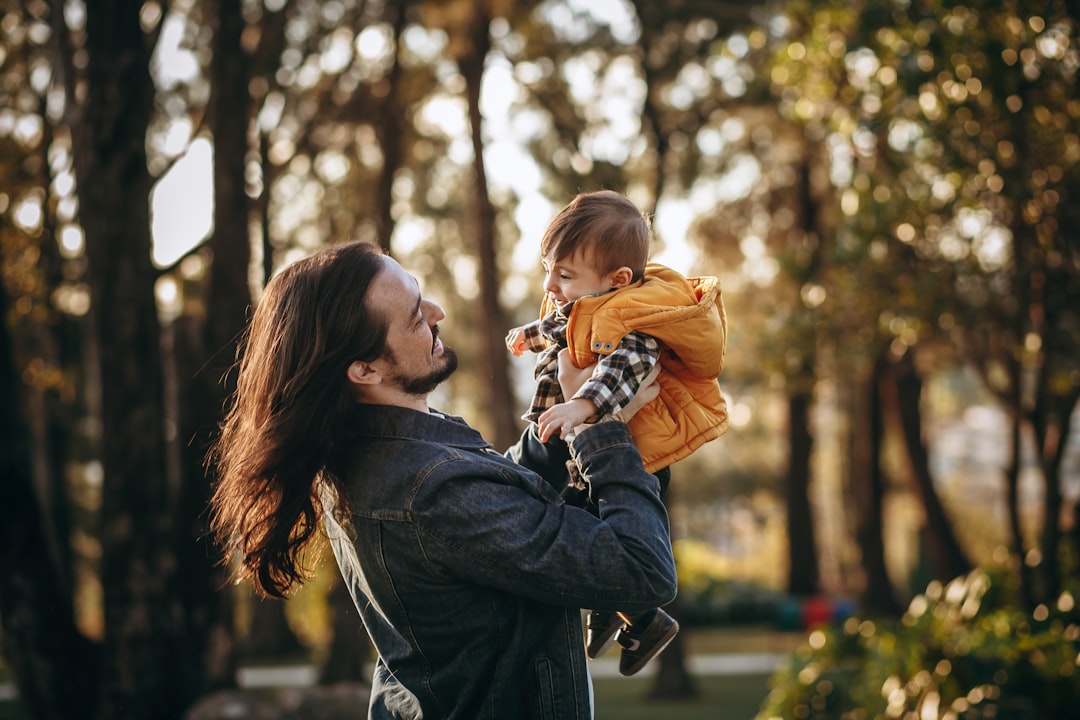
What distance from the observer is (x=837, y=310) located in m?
10.2

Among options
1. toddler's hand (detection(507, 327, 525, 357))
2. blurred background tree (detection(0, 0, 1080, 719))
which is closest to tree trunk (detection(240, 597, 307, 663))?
blurred background tree (detection(0, 0, 1080, 719))

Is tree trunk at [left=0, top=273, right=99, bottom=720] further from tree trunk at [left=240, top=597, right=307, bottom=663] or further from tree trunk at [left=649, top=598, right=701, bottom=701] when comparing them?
tree trunk at [left=240, top=597, right=307, bottom=663]

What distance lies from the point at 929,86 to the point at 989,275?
1525 mm

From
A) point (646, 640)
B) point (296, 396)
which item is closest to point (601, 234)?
point (296, 396)

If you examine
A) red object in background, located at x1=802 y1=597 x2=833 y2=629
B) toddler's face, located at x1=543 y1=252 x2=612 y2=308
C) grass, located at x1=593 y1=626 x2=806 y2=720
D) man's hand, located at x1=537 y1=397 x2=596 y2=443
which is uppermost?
toddler's face, located at x1=543 y1=252 x2=612 y2=308

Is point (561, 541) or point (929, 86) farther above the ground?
point (929, 86)

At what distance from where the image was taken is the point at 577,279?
268 centimetres

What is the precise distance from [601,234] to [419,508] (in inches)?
32.0

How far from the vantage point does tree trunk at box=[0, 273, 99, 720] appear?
24.7ft

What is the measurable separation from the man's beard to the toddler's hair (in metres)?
0.45

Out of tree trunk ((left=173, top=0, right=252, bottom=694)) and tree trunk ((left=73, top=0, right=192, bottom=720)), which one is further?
tree trunk ((left=173, top=0, right=252, bottom=694))

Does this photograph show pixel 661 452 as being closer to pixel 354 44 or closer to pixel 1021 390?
pixel 1021 390

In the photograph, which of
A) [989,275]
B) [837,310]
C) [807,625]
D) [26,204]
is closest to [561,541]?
[989,275]

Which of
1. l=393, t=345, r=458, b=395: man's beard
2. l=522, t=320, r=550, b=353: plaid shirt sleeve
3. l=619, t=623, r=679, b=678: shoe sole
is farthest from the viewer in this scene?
l=522, t=320, r=550, b=353: plaid shirt sleeve
